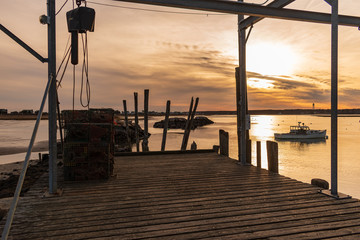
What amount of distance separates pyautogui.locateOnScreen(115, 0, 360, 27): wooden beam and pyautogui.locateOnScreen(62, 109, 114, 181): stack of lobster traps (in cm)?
335

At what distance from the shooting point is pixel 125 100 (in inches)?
617

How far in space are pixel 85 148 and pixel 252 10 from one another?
5184 mm

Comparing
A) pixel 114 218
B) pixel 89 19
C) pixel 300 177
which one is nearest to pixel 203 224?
pixel 114 218

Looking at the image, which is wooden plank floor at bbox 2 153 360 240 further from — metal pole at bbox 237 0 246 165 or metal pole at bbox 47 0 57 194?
metal pole at bbox 237 0 246 165

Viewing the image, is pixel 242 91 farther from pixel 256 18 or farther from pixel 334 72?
pixel 334 72

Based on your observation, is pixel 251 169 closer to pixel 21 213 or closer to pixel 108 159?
pixel 108 159

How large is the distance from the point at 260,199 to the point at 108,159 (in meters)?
3.91

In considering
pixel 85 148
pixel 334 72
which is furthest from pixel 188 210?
Result: pixel 334 72

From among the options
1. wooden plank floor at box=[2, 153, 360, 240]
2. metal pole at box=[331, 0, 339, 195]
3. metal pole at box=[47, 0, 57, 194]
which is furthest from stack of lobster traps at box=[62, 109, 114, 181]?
metal pole at box=[331, 0, 339, 195]

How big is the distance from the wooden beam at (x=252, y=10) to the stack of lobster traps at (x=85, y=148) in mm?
3345

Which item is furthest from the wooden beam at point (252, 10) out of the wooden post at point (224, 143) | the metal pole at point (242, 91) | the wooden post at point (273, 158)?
the wooden post at point (224, 143)

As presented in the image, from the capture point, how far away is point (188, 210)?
432cm

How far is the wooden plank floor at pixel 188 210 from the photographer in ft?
11.5

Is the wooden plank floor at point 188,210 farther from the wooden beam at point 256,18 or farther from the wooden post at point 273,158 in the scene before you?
the wooden beam at point 256,18
